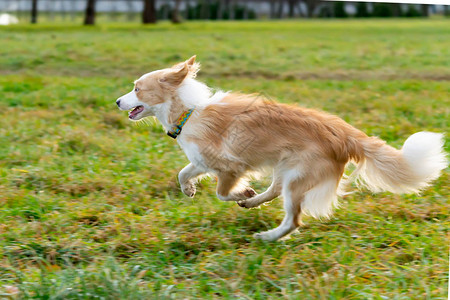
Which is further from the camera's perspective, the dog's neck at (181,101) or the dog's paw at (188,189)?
the dog's paw at (188,189)

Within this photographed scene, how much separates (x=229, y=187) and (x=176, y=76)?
1.03 meters

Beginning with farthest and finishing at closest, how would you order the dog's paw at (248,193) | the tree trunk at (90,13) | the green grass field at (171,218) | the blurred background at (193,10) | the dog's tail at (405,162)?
the tree trunk at (90,13) < the blurred background at (193,10) < the dog's paw at (248,193) < the dog's tail at (405,162) < the green grass field at (171,218)

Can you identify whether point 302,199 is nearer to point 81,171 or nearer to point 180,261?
point 180,261

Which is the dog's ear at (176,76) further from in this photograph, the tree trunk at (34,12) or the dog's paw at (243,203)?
the tree trunk at (34,12)

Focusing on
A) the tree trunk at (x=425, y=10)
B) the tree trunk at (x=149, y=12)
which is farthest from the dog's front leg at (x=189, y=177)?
the tree trunk at (x=149, y=12)

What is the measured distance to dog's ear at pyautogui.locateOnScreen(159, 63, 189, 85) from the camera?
4.74 meters

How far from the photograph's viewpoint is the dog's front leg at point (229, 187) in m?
4.71

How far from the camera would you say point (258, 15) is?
7.21 m

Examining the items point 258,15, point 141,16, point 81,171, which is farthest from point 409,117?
point 141,16

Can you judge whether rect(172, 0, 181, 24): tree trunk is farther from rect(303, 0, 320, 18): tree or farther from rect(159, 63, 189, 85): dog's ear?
rect(159, 63, 189, 85): dog's ear

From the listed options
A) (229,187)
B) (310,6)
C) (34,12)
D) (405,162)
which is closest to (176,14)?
(34,12)

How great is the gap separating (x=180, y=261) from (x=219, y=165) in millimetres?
884

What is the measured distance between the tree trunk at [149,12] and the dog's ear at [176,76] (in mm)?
7134

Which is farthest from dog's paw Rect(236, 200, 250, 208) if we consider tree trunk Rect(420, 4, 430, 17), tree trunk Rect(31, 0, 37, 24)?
tree trunk Rect(31, 0, 37, 24)
